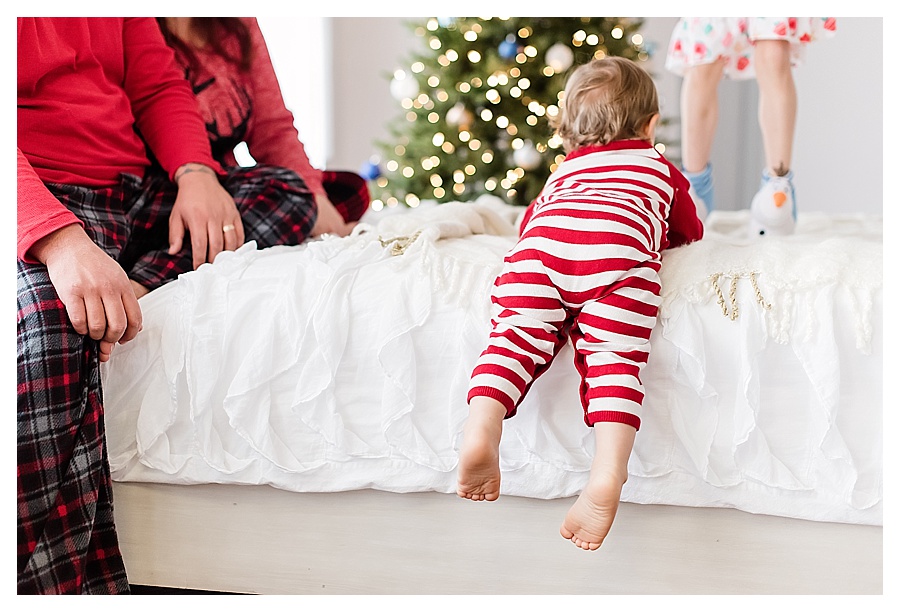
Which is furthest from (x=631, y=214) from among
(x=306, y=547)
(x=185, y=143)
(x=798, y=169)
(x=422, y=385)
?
(x=798, y=169)

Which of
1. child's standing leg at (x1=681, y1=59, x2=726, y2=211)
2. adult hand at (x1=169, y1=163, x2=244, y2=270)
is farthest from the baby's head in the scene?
child's standing leg at (x1=681, y1=59, x2=726, y2=211)

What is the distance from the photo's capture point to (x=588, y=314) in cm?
88

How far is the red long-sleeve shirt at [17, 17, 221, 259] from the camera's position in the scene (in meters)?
1.01

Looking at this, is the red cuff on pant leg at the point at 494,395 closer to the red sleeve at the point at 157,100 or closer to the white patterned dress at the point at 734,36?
the red sleeve at the point at 157,100

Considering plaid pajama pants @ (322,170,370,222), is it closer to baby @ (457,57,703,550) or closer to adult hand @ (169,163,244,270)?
adult hand @ (169,163,244,270)

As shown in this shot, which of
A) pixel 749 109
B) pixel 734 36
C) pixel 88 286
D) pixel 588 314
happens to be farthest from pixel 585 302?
pixel 749 109

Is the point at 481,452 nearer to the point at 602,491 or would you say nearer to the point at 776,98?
the point at 602,491

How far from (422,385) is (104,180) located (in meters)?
0.57

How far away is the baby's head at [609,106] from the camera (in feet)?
3.40

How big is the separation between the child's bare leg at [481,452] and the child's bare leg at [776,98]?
0.90 meters

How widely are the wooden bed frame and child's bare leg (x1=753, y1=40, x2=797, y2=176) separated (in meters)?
0.79

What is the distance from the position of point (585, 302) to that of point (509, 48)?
176cm

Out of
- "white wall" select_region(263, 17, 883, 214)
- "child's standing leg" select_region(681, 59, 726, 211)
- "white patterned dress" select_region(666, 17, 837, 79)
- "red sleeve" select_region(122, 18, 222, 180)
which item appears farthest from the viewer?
"white wall" select_region(263, 17, 883, 214)

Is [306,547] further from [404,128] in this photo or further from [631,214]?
[404,128]
